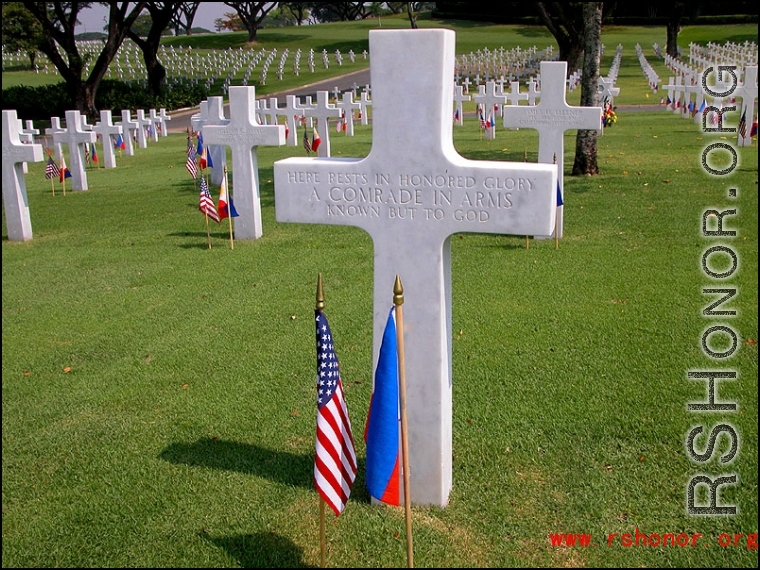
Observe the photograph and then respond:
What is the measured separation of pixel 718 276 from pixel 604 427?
3.84 metres

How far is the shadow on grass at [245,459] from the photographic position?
15.5 feet

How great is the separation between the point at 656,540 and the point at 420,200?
7.15 ft

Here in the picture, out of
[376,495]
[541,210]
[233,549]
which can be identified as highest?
[541,210]

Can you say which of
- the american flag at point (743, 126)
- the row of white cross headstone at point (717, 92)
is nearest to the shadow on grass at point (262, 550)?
the row of white cross headstone at point (717, 92)

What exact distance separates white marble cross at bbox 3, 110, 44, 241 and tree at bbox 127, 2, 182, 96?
26.4m

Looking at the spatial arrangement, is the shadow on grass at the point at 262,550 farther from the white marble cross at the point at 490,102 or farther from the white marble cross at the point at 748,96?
the white marble cross at the point at 490,102

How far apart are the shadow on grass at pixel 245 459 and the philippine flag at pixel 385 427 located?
0.88m

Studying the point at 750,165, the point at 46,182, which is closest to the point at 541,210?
the point at 750,165

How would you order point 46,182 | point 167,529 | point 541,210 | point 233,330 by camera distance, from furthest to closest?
point 46,182 → point 233,330 → point 167,529 → point 541,210

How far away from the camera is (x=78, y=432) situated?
5375mm

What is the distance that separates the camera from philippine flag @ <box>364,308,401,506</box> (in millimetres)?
3666

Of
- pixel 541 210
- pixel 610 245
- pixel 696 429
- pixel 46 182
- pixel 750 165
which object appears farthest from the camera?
pixel 46 182

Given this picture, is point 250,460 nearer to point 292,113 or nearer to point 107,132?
point 107,132

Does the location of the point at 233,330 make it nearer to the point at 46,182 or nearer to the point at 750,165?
the point at 750,165
